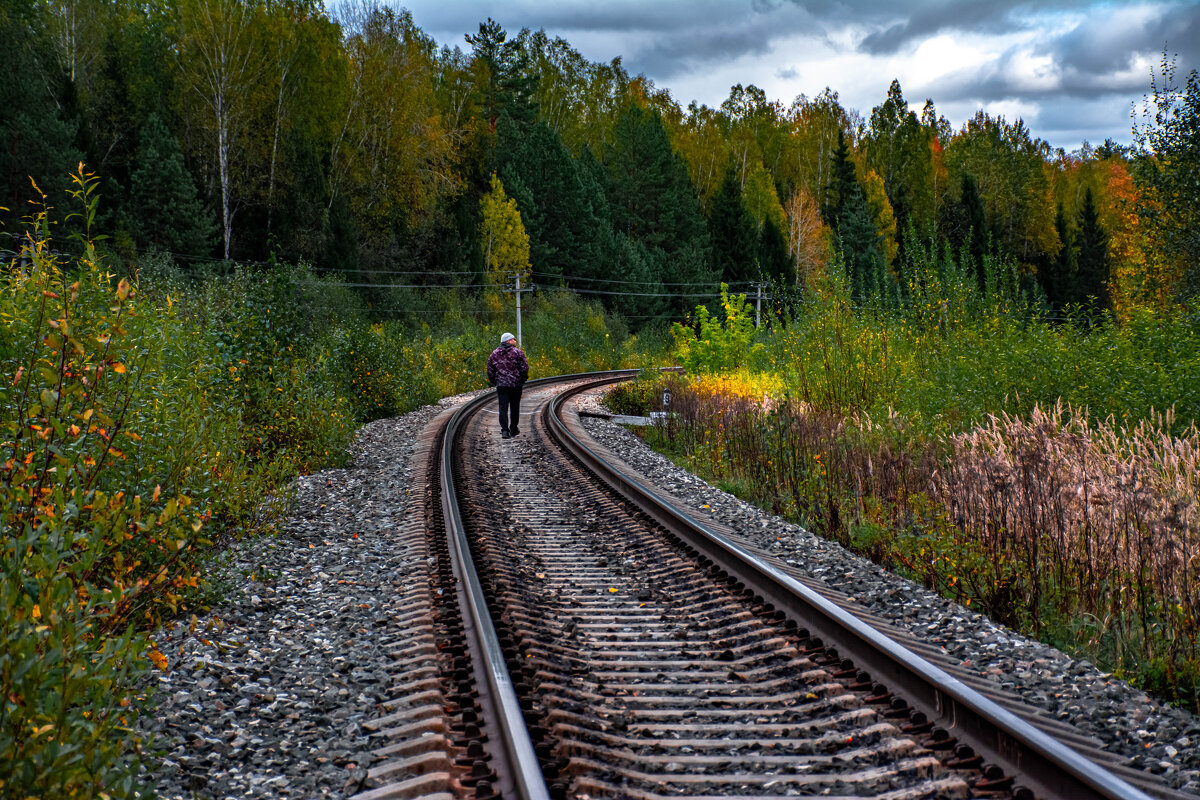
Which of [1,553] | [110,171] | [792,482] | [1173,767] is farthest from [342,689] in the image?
[110,171]

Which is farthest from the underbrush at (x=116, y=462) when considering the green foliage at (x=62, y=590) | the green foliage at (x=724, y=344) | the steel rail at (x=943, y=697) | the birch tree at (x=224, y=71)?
the birch tree at (x=224, y=71)

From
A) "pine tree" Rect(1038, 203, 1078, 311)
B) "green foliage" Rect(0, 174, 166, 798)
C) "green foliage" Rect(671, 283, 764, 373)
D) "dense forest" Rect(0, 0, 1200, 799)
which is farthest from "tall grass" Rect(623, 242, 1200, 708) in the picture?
"pine tree" Rect(1038, 203, 1078, 311)

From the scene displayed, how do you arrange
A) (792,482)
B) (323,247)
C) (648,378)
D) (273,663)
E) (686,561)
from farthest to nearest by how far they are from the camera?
(323,247)
(648,378)
(792,482)
(686,561)
(273,663)

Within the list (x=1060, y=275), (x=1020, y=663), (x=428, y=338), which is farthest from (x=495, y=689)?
(x=1060, y=275)

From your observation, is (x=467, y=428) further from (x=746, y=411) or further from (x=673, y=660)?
(x=673, y=660)

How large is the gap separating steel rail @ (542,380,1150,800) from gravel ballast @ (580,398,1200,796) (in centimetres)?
55

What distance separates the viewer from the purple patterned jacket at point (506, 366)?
14.4 meters

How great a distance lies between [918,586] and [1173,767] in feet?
7.97

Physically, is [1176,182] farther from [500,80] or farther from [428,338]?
[500,80]

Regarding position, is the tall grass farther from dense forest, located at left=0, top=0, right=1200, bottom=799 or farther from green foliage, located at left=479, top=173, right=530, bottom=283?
green foliage, located at left=479, top=173, right=530, bottom=283

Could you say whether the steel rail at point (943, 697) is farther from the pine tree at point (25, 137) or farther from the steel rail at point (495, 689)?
the pine tree at point (25, 137)

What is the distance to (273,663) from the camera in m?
4.46

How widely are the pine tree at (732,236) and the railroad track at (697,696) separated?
53.0 metres

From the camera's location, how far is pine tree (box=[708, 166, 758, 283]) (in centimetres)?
5775
